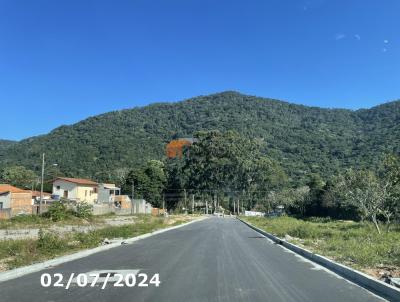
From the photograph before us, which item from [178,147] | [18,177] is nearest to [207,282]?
[18,177]

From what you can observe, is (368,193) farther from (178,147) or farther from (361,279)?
(178,147)

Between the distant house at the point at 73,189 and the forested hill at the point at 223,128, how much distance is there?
35.8 meters

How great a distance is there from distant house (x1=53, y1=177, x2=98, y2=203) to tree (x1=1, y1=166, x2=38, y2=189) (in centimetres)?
1737

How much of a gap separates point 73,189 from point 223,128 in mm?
79141

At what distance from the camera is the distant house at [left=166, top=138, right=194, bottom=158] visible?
121 m

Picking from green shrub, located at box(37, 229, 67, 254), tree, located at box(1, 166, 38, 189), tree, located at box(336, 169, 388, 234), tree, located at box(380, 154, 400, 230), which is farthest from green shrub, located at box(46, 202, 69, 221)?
tree, located at box(1, 166, 38, 189)

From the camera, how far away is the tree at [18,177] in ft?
353

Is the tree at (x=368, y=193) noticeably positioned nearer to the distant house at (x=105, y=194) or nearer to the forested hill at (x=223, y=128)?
the distant house at (x=105, y=194)

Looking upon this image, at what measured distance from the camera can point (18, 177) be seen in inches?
4284

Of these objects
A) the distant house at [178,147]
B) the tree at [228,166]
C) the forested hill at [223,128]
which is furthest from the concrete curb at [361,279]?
the distant house at [178,147]

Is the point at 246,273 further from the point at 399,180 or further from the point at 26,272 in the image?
the point at 399,180

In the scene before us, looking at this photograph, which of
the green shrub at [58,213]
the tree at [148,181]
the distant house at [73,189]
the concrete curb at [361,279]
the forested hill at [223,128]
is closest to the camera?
the concrete curb at [361,279]

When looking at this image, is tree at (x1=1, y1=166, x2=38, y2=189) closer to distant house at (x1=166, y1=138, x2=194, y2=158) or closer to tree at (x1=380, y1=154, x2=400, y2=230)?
distant house at (x1=166, y1=138, x2=194, y2=158)

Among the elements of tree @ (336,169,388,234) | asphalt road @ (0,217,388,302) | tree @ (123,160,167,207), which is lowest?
asphalt road @ (0,217,388,302)
